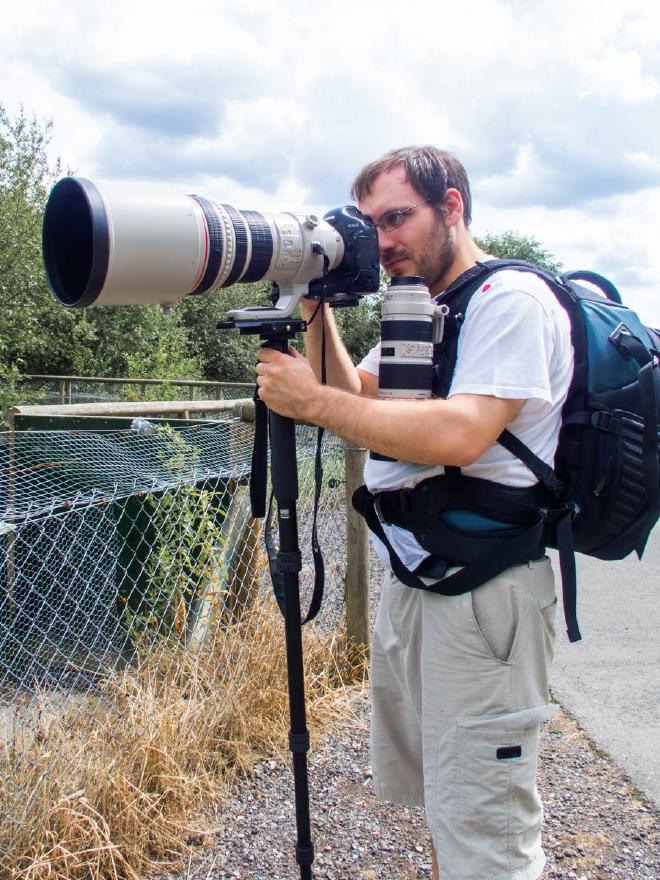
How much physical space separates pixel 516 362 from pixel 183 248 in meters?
0.79

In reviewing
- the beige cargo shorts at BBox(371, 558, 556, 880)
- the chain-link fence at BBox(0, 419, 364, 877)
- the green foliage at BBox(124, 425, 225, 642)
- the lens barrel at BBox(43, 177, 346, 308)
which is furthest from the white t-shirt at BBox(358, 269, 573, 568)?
the green foliage at BBox(124, 425, 225, 642)

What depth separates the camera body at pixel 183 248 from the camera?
1734 millimetres

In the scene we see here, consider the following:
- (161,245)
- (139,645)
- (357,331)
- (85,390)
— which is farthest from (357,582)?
(357,331)

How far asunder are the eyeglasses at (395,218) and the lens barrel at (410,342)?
0.25 metres

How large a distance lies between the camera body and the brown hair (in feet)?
0.42

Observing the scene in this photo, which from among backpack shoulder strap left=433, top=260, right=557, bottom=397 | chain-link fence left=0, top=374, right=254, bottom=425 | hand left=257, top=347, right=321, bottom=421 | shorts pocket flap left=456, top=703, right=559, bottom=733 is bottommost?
chain-link fence left=0, top=374, right=254, bottom=425

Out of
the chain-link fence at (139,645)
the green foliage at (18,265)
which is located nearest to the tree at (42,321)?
the green foliage at (18,265)

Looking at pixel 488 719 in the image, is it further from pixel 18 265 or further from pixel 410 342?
pixel 18 265

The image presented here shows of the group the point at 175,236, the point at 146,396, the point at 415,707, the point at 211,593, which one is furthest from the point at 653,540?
the point at 146,396

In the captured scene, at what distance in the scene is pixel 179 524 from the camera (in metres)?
3.91

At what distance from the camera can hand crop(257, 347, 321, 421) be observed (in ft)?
6.21

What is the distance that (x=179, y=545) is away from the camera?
388 centimetres

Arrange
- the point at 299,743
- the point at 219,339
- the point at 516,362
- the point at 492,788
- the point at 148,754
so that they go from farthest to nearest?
1. the point at 219,339
2. the point at 148,754
3. the point at 299,743
4. the point at 492,788
5. the point at 516,362

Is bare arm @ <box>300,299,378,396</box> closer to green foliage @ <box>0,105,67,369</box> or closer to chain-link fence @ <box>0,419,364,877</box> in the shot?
chain-link fence @ <box>0,419,364,877</box>
